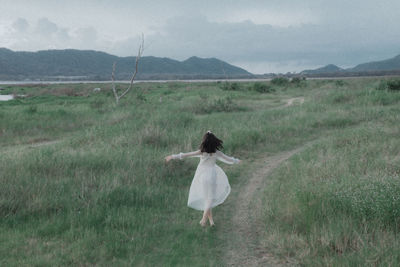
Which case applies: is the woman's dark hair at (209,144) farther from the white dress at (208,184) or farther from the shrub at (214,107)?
the shrub at (214,107)

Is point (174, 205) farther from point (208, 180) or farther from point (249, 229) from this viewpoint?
point (249, 229)

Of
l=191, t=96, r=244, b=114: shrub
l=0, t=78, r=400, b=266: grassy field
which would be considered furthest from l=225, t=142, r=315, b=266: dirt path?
l=191, t=96, r=244, b=114: shrub

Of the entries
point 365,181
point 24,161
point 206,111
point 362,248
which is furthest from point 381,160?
point 206,111

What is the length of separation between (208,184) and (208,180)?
2.7 inches

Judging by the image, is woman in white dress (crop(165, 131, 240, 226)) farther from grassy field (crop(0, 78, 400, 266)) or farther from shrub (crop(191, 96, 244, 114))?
shrub (crop(191, 96, 244, 114))

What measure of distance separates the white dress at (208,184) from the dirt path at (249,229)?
0.57 meters

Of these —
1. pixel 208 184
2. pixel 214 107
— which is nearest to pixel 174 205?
pixel 208 184

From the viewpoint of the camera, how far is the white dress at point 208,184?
5535 mm

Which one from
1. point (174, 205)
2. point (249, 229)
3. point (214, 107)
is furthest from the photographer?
point (214, 107)

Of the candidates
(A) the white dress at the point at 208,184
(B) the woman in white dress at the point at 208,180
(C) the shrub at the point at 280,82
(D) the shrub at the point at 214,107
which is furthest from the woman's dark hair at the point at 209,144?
(C) the shrub at the point at 280,82

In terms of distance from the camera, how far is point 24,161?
7660 mm

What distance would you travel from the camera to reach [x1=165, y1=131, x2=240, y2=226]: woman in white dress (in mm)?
5480

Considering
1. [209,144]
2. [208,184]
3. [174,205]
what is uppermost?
[209,144]

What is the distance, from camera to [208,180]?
18.1 feet
